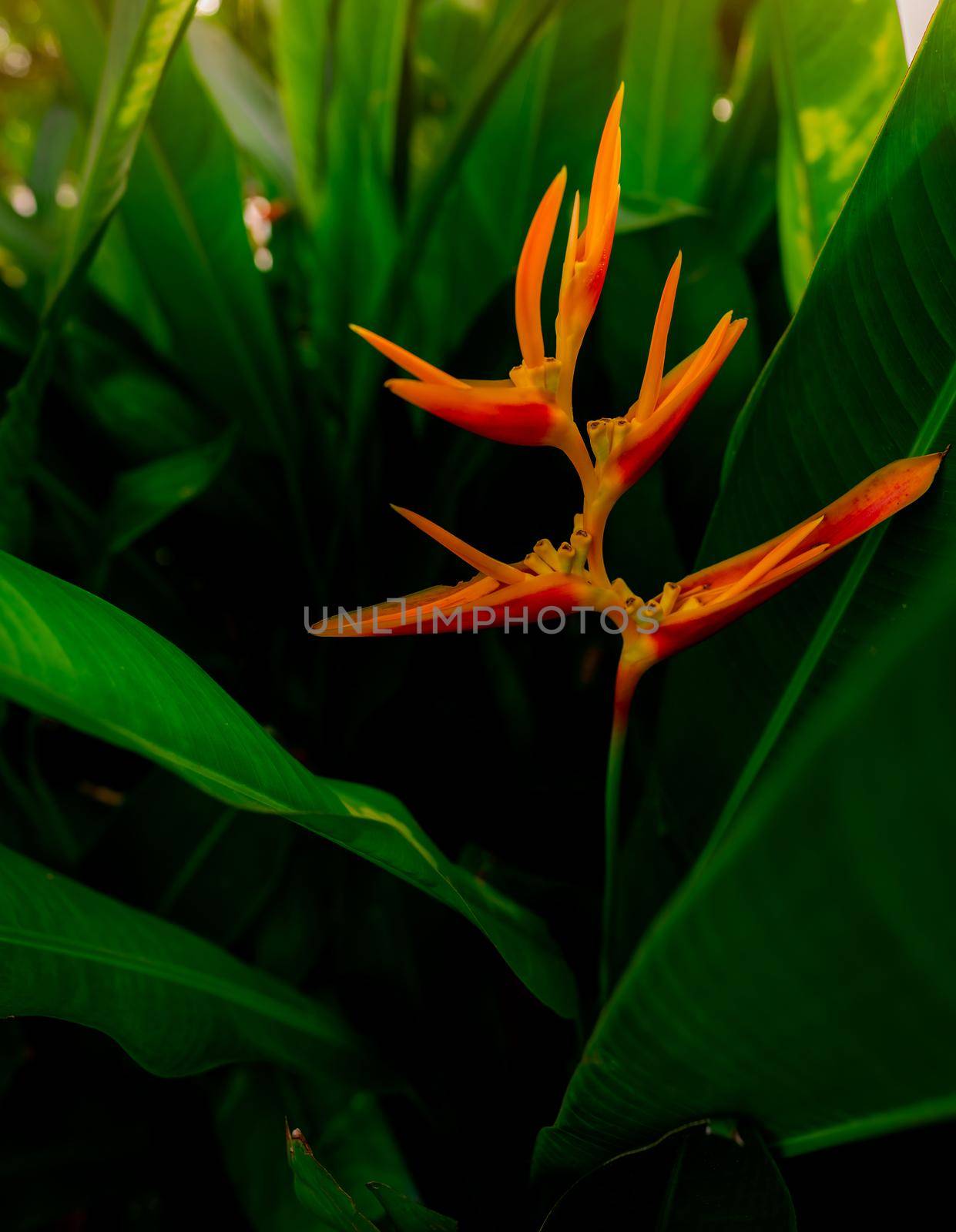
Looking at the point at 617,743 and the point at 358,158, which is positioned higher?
the point at 358,158

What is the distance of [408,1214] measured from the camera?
335mm

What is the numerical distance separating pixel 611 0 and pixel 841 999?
66cm

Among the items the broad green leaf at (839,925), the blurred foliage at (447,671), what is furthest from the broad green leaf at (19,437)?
the broad green leaf at (839,925)

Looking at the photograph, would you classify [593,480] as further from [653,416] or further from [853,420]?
[853,420]

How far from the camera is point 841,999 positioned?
0.17 meters

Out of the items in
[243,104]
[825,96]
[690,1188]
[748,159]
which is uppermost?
[243,104]

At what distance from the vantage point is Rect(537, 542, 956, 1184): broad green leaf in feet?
0.46

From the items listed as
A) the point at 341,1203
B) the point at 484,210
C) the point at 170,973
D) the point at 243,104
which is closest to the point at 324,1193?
the point at 341,1203

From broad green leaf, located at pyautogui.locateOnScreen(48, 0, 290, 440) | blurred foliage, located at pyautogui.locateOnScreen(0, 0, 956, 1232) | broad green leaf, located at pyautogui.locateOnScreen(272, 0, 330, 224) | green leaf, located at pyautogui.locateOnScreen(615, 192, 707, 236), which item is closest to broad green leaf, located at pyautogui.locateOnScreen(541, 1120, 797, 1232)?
blurred foliage, located at pyautogui.locateOnScreen(0, 0, 956, 1232)

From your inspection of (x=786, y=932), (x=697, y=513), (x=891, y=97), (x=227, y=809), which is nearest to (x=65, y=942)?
(x=227, y=809)

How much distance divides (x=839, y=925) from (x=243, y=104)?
0.79m

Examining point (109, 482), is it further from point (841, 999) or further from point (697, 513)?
point (841, 999)

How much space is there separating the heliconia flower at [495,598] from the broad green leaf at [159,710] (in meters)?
0.05

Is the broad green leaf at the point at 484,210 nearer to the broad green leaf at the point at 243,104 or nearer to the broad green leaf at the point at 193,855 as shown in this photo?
the broad green leaf at the point at 243,104
